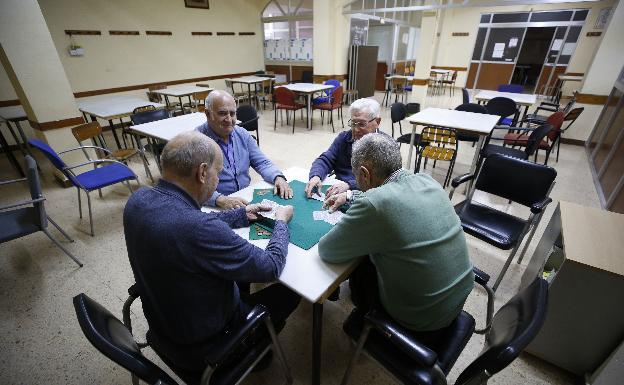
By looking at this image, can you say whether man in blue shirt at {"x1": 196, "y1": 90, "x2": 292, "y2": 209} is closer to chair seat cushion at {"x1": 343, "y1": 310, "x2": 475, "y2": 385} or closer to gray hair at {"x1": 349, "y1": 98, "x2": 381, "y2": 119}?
gray hair at {"x1": 349, "y1": 98, "x2": 381, "y2": 119}

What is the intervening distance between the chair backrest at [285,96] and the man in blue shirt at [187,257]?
4916mm

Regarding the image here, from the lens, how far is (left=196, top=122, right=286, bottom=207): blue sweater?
204 cm

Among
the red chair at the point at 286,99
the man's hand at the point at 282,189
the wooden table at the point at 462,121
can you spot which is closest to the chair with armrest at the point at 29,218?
the man's hand at the point at 282,189

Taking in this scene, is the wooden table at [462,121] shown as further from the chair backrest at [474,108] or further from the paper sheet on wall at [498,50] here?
the paper sheet on wall at [498,50]

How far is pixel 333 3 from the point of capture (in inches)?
275

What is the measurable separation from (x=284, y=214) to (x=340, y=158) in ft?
3.36

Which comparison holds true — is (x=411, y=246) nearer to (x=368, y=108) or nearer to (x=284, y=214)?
(x=284, y=214)

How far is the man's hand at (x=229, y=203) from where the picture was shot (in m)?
1.58

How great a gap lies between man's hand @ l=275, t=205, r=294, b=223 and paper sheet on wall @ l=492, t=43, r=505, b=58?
39.9ft

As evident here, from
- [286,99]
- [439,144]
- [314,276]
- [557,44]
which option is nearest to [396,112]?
[439,144]

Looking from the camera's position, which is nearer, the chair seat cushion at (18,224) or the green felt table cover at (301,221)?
the green felt table cover at (301,221)

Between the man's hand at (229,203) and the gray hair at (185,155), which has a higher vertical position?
the gray hair at (185,155)

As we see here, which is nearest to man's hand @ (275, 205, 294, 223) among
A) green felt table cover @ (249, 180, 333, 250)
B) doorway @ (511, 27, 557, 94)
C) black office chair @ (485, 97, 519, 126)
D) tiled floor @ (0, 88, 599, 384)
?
green felt table cover @ (249, 180, 333, 250)

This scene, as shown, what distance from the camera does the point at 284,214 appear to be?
137 centimetres
